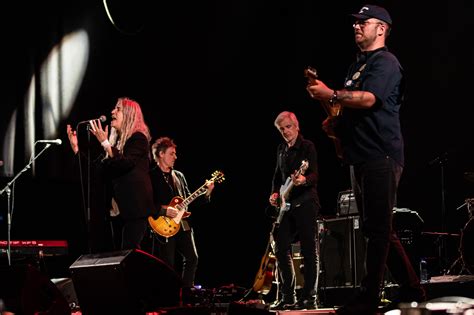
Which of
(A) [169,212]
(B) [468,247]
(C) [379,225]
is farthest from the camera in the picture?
(A) [169,212]

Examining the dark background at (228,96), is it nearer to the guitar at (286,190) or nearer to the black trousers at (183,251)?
the black trousers at (183,251)

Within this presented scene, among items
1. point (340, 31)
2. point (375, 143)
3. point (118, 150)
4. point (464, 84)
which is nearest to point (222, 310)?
point (375, 143)

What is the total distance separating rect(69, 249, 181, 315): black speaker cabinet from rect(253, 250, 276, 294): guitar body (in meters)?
3.36

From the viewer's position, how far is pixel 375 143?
4.74 meters

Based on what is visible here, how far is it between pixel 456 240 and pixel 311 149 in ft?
11.0

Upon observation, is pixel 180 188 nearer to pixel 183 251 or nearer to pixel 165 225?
pixel 165 225

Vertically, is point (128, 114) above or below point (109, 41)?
below

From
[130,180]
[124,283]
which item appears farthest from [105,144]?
[124,283]

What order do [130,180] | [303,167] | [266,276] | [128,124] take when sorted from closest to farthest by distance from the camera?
1. [130,180]
2. [128,124]
3. [303,167]
4. [266,276]

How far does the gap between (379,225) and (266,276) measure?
4412 millimetres

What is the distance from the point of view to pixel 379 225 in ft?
15.1

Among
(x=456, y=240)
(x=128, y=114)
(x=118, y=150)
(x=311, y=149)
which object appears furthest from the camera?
(x=456, y=240)

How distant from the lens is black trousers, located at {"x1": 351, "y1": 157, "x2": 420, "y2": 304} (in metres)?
4.58

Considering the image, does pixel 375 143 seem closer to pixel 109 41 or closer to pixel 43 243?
pixel 43 243
